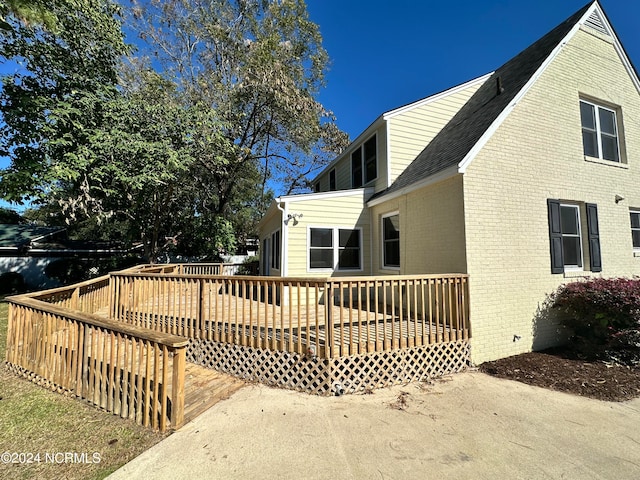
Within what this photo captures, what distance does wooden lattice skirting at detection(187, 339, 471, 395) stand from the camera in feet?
15.3

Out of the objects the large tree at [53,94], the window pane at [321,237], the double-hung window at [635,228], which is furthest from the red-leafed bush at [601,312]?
the large tree at [53,94]

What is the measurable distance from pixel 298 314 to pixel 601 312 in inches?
237

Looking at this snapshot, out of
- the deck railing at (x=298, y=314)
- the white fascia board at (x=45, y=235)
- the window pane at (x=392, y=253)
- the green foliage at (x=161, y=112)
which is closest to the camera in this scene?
the deck railing at (x=298, y=314)

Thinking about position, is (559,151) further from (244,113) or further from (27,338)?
(244,113)

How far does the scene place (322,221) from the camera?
9289 mm

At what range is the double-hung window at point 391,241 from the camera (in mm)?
8562

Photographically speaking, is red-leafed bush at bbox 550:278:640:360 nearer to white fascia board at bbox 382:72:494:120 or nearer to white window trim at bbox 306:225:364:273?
white window trim at bbox 306:225:364:273

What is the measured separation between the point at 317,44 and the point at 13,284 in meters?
22.7

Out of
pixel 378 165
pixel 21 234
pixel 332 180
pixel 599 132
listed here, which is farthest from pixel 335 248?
pixel 21 234

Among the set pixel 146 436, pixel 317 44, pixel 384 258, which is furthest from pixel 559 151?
pixel 317 44

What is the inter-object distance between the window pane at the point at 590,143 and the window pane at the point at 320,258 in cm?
737

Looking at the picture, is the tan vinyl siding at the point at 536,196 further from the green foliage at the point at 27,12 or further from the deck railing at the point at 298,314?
the green foliage at the point at 27,12

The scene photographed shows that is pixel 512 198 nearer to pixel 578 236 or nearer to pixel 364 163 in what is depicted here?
pixel 578 236

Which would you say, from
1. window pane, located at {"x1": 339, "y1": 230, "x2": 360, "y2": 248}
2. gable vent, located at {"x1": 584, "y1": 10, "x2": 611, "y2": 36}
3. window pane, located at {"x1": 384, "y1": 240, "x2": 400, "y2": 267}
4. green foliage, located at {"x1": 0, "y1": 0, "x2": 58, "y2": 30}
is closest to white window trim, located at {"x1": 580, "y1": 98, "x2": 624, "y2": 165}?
gable vent, located at {"x1": 584, "y1": 10, "x2": 611, "y2": 36}
